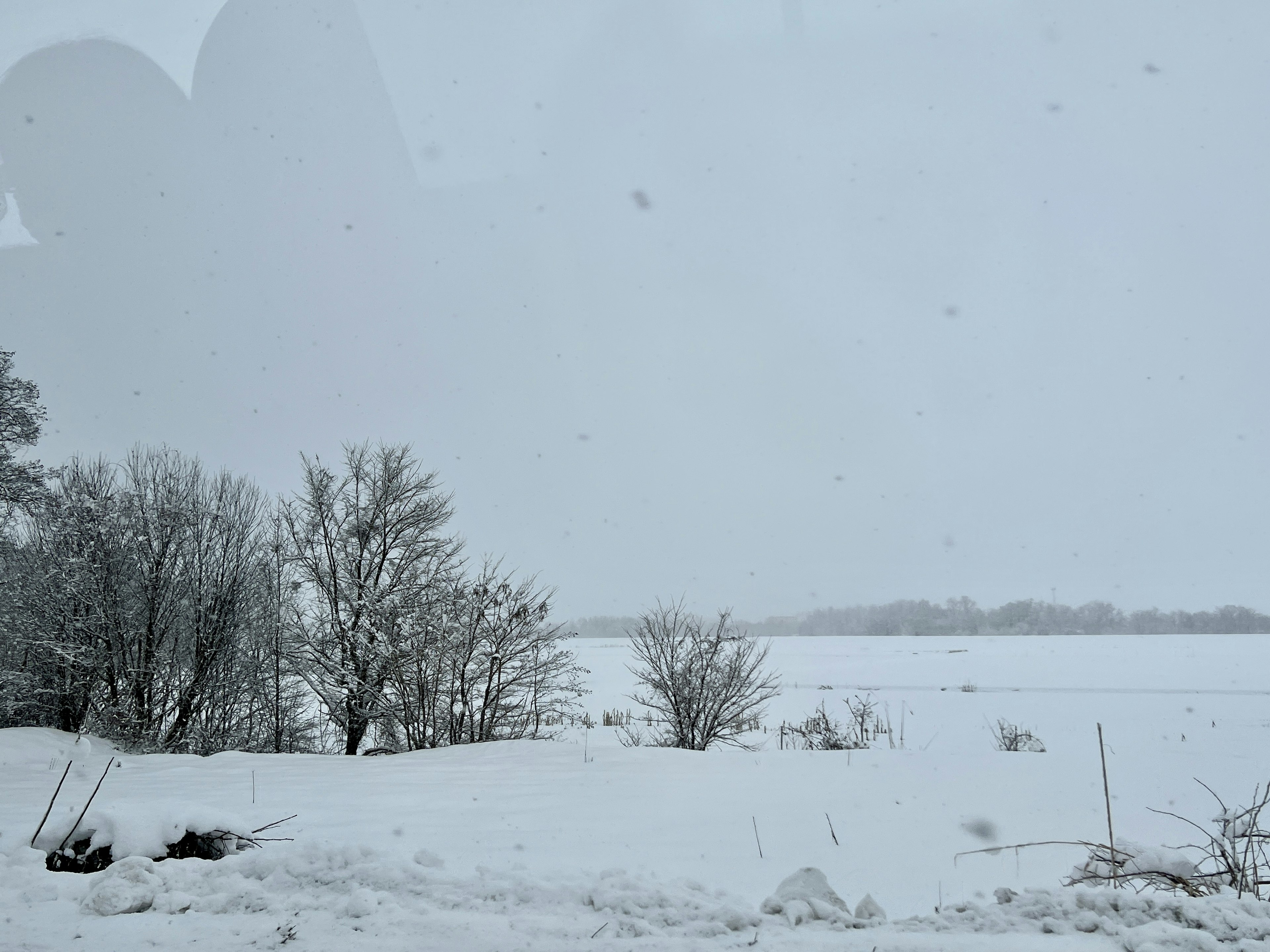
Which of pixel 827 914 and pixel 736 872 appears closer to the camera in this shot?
pixel 827 914

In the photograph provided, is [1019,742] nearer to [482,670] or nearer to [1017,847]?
[1017,847]

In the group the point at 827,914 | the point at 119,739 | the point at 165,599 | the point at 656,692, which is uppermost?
the point at 165,599

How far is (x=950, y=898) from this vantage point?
10.6ft

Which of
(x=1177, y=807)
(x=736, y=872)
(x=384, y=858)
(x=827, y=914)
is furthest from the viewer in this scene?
(x=1177, y=807)

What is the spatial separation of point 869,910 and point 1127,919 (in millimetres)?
932

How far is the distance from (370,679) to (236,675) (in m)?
6.21

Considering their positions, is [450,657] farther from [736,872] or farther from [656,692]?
[736,872]

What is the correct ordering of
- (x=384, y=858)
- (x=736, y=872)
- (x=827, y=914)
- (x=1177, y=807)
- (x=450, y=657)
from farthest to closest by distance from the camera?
(x=450, y=657) → (x=1177, y=807) → (x=736, y=872) → (x=384, y=858) → (x=827, y=914)

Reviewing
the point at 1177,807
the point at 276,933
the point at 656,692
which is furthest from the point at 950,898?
the point at 656,692

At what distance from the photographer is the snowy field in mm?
2400

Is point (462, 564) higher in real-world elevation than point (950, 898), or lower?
higher

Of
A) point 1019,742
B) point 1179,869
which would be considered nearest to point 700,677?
point 1019,742

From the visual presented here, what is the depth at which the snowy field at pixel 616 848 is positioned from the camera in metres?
2.40

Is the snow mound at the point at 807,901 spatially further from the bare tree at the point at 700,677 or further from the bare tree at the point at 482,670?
the bare tree at the point at 482,670
